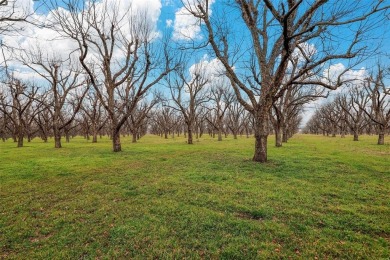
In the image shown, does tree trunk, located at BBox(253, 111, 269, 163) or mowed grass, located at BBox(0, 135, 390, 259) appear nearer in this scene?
mowed grass, located at BBox(0, 135, 390, 259)

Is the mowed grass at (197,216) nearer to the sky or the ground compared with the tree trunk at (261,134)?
nearer to the ground

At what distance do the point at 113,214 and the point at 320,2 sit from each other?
889 centimetres

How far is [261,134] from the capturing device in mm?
10234

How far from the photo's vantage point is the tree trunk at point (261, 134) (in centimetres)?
1015

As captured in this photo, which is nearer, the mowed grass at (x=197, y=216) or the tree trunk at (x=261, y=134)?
the mowed grass at (x=197, y=216)

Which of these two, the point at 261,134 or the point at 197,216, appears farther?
the point at 261,134

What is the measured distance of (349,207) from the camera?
4969 mm

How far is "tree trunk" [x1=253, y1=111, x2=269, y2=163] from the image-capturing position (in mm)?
10148

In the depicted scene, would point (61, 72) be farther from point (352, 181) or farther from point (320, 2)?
point (352, 181)

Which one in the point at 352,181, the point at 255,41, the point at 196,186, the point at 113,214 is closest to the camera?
the point at 113,214

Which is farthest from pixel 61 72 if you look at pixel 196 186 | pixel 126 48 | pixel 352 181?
pixel 352 181

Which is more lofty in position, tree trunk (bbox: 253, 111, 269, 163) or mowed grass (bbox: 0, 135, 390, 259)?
tree trunk (bbox: 253, 111, 269, 163)

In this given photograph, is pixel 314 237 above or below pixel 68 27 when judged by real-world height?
below

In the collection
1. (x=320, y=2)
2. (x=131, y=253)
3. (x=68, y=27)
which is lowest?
(x=131, y=253)
